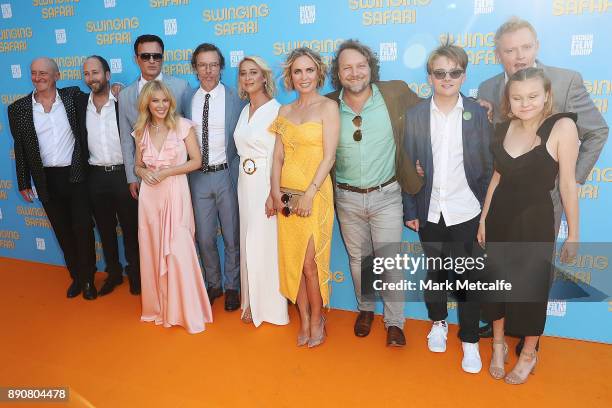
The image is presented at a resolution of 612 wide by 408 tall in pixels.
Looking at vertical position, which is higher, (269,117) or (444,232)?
(269,117)

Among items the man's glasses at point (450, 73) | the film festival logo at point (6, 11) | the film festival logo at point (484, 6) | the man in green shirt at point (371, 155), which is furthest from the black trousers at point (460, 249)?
the film festival logo at point (6, 11)

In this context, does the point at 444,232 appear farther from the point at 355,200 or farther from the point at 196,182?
the point at 196,182

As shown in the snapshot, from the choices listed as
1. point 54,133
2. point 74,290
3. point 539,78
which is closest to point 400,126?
point 539,78

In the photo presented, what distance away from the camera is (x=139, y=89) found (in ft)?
12.1

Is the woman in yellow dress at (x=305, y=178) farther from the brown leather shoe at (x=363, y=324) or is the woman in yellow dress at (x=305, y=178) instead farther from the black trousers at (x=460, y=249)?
the black trousers at (x=460, y=249)

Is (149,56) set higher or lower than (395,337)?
higher

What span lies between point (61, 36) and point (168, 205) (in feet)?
7.39

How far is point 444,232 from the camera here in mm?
2945

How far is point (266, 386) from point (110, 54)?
317 centimetres

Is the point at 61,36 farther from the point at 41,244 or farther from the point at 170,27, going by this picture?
the point at 41,244

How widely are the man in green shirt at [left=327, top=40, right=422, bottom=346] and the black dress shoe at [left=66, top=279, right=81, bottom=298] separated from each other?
8.29 ft

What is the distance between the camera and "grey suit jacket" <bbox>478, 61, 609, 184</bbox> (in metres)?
2.78

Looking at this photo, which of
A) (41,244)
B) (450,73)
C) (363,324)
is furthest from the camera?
(41,244)

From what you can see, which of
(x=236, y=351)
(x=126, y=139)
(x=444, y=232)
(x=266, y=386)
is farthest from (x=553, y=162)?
(x=126, y=139)
